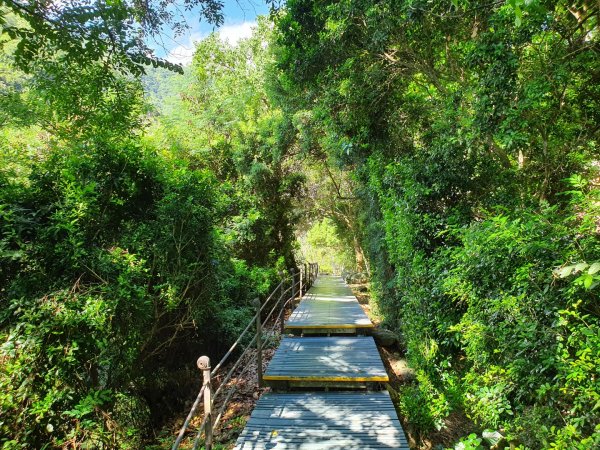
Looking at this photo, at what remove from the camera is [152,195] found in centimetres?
549

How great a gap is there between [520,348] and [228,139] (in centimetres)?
1463

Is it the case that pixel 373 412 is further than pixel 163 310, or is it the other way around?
pixel 163 310

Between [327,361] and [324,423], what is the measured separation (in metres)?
1.65

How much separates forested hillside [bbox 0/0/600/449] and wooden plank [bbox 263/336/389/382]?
707 mm

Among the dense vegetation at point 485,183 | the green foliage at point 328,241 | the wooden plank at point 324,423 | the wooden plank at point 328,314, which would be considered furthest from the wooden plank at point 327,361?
the green foliage at point 328,241

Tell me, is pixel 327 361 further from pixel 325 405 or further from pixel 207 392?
pixel 207 392

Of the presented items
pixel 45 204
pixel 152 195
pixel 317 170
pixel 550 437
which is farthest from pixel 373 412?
pixel 317 170

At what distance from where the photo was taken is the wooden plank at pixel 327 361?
16.1 ft

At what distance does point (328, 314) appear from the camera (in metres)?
8.63

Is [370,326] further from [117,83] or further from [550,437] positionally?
[117,83]

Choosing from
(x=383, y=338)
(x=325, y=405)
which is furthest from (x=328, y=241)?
(x=325, y=405)

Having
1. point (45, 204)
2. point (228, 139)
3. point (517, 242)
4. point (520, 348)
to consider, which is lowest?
point (520, 348)

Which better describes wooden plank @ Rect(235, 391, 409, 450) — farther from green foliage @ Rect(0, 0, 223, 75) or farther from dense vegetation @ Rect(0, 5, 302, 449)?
green foliage @ Rect(0, 0, 223, 75)

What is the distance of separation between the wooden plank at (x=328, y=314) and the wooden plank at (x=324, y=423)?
8.41ft
